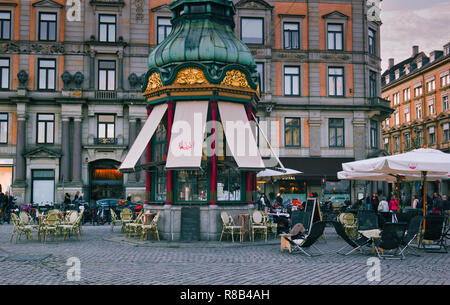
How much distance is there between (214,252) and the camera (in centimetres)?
1405

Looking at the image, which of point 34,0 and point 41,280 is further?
point 34,0

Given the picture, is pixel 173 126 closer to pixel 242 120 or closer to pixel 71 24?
pixel 242 120

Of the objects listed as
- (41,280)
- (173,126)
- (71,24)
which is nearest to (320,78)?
(71,24)

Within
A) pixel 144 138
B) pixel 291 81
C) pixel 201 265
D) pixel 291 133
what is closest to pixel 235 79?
pixel 144 138

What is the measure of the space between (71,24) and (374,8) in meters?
22.2

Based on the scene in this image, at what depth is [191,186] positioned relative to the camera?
16.9 metres

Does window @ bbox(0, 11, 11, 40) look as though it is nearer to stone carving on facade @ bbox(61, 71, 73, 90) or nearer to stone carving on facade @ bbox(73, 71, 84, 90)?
stone carving on facade @ bbox(61, 71, 73, 90)

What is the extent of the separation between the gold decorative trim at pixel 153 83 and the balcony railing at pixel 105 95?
1996cm

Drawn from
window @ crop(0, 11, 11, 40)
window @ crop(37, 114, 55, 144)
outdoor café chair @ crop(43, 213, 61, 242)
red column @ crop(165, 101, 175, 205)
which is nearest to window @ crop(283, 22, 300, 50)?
window @ crop(37, 114, 55, 144)

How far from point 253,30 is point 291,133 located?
8.26 m

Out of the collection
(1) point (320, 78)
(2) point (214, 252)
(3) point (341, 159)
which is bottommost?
(2) point (214, 252)

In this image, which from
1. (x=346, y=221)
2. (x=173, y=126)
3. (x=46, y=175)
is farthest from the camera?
(x=46, y=175)

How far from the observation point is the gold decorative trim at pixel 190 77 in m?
16.6
